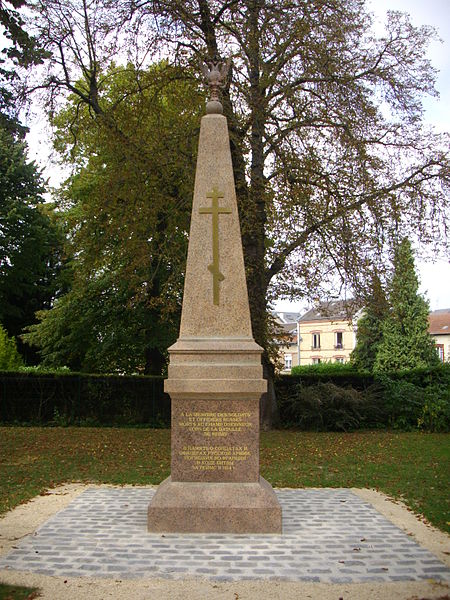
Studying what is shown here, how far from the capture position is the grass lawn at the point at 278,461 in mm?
9375

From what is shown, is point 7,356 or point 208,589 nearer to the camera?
point 208,589

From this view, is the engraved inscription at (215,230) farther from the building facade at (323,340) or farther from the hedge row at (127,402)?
the building facade at (323,340)

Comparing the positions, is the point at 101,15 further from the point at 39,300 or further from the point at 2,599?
the point at 39,300

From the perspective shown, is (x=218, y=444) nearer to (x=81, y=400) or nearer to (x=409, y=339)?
(x=81, y=400)

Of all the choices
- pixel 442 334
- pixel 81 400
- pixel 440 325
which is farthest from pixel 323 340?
pixel 81 400

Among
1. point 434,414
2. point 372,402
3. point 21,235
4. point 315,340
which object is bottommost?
point 434,414

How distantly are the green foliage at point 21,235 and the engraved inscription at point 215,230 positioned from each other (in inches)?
776

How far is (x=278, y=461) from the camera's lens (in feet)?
38.8

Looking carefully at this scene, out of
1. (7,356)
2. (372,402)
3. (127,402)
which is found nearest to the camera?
(372,402)

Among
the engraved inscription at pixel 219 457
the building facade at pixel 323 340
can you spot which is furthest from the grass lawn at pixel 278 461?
the building facade at pixel 323 340

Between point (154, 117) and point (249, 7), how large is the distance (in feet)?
11.8

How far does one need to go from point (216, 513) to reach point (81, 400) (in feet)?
42.2

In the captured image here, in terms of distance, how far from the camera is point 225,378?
6.54 m

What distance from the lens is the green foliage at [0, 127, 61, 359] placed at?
2644 cm
